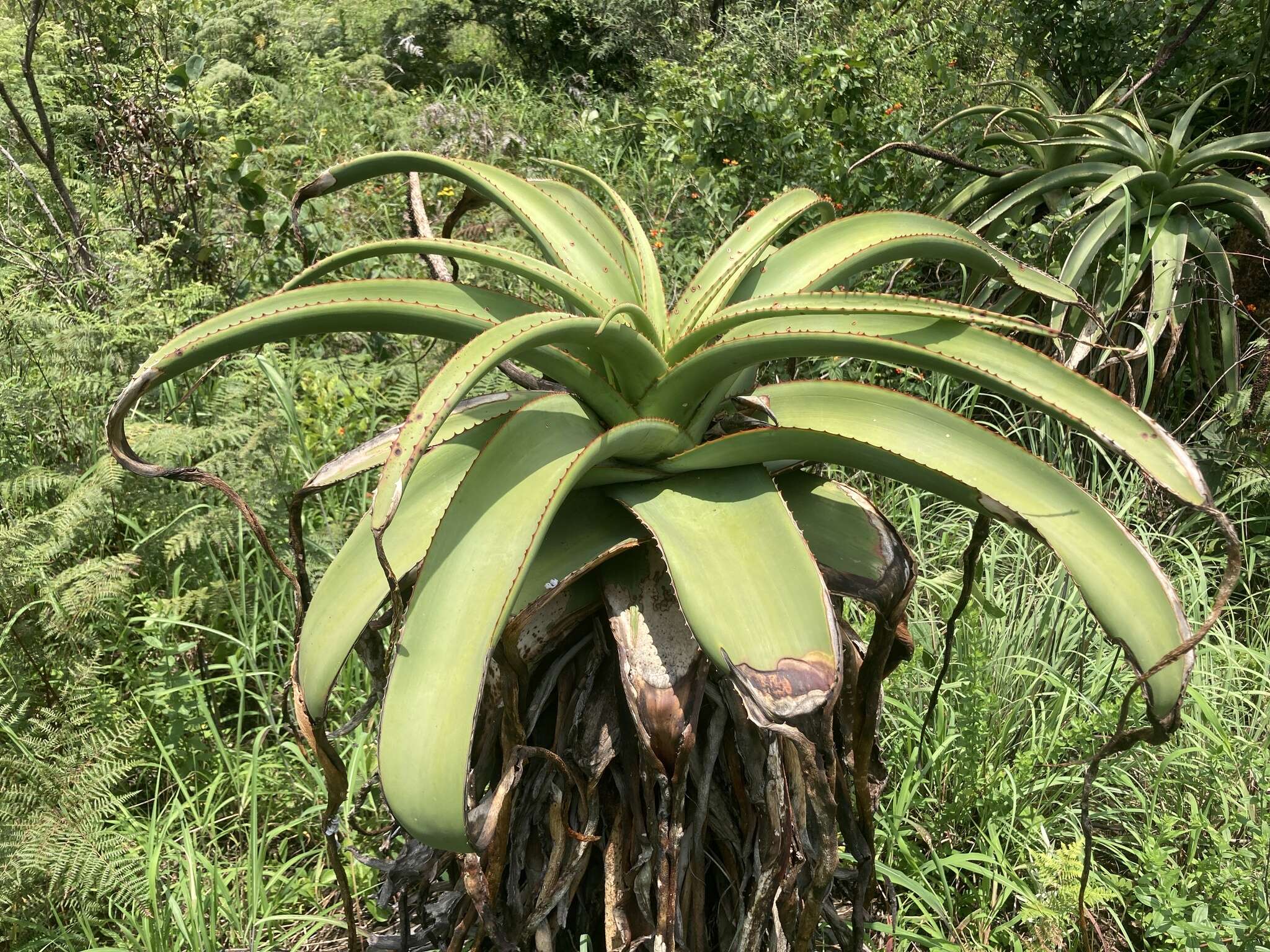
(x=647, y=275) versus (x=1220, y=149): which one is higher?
(x=1220, y=149)

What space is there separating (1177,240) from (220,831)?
11.2ft

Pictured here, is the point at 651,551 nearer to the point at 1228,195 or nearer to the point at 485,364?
the point at 485,364

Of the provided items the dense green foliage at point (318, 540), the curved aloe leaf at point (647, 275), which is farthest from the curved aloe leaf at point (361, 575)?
the dense green foliage at point (318, 540)

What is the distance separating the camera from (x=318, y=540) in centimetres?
232

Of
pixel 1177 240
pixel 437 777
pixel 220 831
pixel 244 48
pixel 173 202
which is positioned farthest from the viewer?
pixel 244 48

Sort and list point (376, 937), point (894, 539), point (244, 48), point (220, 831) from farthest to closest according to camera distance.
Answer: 1. point (244, 48)
2. point (220, 831)
3. point (376, 937)
4. point (894, 539)

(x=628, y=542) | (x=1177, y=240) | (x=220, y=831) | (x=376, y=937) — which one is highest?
(x=1177, y=240)

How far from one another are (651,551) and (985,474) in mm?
422

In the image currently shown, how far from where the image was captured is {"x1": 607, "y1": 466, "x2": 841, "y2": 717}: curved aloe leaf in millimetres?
1011

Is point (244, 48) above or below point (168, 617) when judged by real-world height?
above

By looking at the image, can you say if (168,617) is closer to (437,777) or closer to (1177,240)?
(437,777)

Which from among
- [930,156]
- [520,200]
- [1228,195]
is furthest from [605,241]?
[1228,195]

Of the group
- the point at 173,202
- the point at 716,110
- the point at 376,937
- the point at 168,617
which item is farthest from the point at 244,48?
the point at 376,937

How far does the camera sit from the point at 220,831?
2.04 metres
